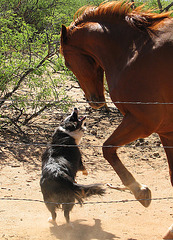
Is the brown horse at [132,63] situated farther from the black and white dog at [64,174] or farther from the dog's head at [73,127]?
the dog's head at [73,127]

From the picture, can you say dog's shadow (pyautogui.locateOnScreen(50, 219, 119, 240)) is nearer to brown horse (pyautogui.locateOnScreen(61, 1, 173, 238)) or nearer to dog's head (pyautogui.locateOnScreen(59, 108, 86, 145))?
brown horse (pyautogui.locateOnScreen(61, 1, 173, 238))

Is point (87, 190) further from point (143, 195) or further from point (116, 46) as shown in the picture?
point (116, 46)

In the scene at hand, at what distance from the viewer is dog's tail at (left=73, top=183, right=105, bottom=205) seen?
3918mm

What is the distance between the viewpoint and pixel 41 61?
7156 millimetres

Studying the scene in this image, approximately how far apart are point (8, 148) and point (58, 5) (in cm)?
667

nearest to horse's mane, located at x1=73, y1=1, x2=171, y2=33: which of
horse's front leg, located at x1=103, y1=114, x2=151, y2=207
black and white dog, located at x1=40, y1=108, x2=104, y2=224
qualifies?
horse's front leg, located at x1=103, y1=114, x2=151, y2=207

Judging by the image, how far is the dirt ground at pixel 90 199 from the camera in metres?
4.08

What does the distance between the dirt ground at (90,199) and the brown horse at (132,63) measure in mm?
325

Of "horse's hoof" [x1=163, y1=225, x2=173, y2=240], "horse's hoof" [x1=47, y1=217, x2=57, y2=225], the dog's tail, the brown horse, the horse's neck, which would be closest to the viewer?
the brown horse

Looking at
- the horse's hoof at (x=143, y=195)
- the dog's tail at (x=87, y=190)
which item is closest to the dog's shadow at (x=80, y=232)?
the dog's tail at (x=87, y=190)

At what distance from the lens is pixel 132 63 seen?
3359 millimetres

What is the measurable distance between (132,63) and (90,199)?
8.31ft

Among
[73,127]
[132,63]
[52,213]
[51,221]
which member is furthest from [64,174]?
[132,63]

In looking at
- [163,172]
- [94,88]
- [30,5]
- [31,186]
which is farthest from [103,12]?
[30,5]
